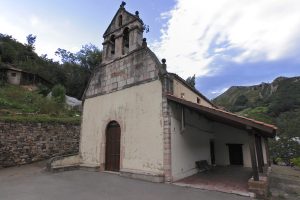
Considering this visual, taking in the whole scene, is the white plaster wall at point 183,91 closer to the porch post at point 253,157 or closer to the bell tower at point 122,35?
the bell tower at point 122,35

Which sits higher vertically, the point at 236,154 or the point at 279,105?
the point at 279,105

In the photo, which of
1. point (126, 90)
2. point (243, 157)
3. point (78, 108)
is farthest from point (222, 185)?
point (78, 108)

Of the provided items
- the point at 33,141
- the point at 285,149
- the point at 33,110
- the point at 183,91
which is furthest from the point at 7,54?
the point at 285,149

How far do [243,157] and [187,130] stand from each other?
21.0 ft

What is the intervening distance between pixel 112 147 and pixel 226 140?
8106 millimetres

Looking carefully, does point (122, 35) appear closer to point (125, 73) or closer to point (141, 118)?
point (125, 73)

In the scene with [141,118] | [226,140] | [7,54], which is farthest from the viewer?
[7,54]

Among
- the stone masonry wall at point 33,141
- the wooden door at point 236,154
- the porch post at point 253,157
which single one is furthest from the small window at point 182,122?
the stone masonry wall at point 33,141

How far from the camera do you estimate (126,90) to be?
10.8m

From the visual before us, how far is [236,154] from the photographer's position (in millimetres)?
14688

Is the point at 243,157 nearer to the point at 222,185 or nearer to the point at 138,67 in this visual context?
the point at 222,185

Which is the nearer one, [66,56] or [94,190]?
[94,190]

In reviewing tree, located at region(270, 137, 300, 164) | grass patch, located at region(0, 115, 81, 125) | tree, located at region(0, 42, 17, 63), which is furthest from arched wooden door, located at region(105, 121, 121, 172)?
tree, located at region(0, 42, 17, 63)

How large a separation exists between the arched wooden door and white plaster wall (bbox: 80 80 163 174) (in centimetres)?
24
